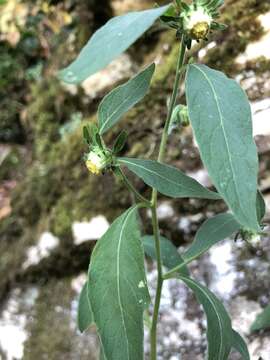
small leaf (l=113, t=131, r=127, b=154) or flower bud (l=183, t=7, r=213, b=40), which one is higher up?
flower bud (l=183, t=7, r=213, b=40)

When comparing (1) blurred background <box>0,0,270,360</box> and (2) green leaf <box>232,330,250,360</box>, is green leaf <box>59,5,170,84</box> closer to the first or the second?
(2) green leaf <box>232,330,250,360</box>

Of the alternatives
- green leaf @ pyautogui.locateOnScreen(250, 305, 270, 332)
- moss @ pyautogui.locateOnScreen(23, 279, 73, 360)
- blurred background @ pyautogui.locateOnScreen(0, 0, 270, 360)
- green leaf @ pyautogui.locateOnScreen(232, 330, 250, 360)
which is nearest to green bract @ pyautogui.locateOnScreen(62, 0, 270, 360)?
green leaf @ pyautogui.locateOnScreen(232, 330, 250, 360)

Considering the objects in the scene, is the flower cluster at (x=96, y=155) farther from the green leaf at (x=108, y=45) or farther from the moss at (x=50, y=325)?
the moss at (x=50, y=325)

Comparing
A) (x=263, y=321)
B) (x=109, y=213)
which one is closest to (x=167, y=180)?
(x=263, y=321)

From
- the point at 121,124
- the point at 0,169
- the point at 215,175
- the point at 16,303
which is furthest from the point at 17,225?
the point at 215,175

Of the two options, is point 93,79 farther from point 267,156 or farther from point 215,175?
point 215,175
